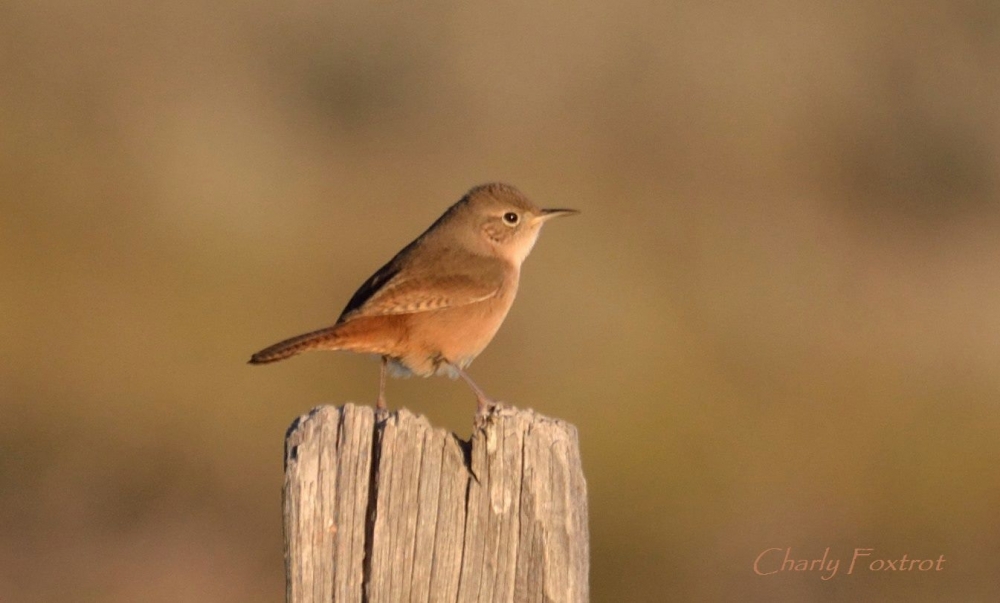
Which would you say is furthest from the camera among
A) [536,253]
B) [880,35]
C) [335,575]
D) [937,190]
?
[880,35]

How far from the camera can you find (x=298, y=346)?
4.74 metres

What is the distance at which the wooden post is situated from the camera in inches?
130

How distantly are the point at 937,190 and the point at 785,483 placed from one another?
6.72 meters

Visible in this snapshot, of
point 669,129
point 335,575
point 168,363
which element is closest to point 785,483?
point 168,363

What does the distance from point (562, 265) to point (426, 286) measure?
7587 mm

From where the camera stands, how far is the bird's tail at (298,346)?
4.62 meters

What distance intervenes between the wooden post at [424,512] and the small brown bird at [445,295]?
1.33 metres

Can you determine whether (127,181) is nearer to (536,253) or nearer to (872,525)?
(536,253)

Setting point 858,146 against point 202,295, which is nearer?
point 202,295

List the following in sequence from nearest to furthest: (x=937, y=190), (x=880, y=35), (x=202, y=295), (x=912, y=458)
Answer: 1. (x=912, y=458)
2. (x=202, y=295)
3. (x=937, y=190)
4. (x=880, y=35)

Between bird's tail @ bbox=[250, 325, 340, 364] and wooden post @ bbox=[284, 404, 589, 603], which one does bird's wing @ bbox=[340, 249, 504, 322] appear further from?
wooden post @ bbox=[284, 404, 589, 603]

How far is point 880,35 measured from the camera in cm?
1792

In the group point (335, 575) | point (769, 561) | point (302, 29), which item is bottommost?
point (769, 561)

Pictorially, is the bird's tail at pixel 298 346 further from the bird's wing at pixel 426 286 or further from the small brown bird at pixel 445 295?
the bird's wing at pixel 426 286
